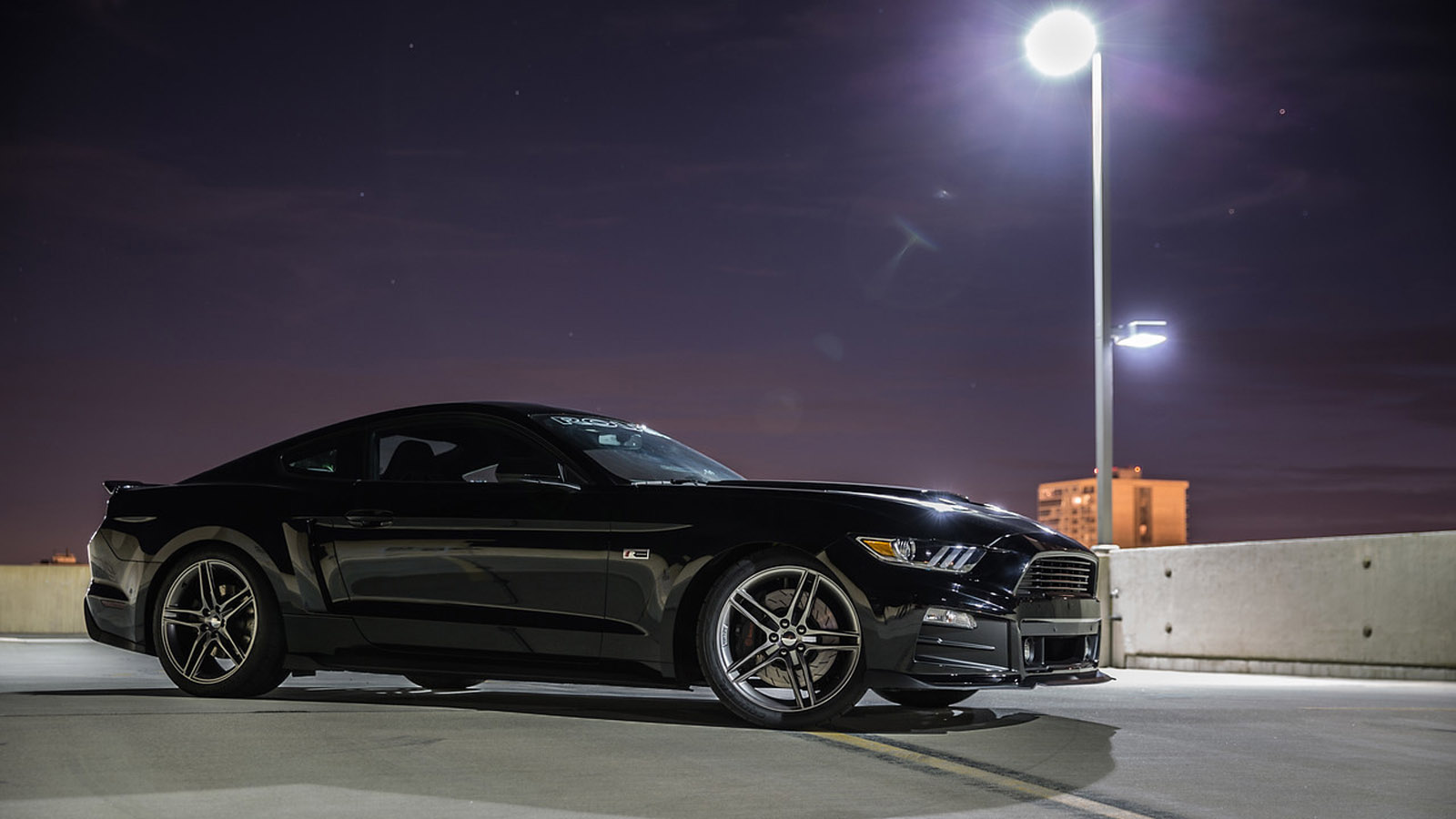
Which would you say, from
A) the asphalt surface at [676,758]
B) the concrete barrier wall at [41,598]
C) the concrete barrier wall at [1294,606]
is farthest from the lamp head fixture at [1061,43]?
the concrete barrier wall at [41,598]

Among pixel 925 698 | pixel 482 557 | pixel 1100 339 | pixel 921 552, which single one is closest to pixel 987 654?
pixel 921 552

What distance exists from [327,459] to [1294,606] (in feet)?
26.9

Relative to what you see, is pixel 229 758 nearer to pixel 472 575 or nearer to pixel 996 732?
pixel 472 575

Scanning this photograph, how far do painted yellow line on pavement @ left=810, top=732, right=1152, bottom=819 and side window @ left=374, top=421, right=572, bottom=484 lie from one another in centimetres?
220

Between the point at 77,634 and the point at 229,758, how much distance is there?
723 inches

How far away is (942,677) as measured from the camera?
6430 millimetres

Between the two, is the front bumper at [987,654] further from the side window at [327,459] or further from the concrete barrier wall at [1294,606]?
the concrete barrier wall at [1294,606]

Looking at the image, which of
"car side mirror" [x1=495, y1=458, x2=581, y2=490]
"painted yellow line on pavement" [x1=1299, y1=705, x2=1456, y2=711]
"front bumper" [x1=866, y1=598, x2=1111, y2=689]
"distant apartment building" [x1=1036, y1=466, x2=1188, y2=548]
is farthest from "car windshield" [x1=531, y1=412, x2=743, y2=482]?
"distant apartment building" [x1=1036, y1=466, x2=1188, y2=548]

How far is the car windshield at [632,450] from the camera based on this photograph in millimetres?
7422

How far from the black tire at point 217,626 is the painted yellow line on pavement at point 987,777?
2.85 meters

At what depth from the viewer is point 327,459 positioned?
26.1 feet

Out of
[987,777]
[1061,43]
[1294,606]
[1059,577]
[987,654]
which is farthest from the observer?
[1061,43]

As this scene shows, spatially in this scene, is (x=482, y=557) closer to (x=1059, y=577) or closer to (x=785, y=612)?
(x=785, y=612)

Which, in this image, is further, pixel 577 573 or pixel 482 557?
pixel 482 557
